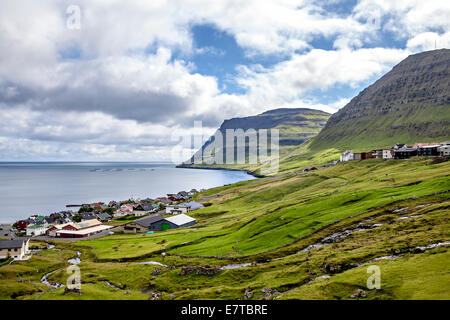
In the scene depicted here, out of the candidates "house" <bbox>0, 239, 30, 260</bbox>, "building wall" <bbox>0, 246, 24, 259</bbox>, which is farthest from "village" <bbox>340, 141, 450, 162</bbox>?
"building wall" <bbox>0, 246, 24, 259</bbox>

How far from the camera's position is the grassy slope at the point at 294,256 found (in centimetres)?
3200

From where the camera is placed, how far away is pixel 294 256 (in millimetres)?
48875

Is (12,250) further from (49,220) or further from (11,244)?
(49,220)

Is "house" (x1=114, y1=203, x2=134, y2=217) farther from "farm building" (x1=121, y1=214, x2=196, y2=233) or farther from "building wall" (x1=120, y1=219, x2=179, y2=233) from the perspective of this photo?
"building wall" (x1=120, y1=219, x2=179, y2=233)

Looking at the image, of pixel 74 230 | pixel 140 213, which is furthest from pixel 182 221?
pixel 140 213

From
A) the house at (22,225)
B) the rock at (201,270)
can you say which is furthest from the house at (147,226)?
the rock at (201,270)

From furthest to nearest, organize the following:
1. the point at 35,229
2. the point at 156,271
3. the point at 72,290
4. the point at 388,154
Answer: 1. the point at 388,154
2. the point at 35,229
3. the point at 156,271
4. the point at 72,290

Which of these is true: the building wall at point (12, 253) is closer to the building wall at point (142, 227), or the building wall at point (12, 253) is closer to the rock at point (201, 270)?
the building wall at point (142, 227)

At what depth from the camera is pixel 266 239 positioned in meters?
63.2
